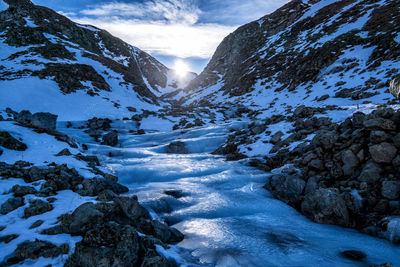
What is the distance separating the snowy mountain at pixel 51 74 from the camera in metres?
26.3

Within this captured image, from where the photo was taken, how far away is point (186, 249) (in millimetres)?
5457

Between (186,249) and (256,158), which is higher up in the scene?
(256,158)

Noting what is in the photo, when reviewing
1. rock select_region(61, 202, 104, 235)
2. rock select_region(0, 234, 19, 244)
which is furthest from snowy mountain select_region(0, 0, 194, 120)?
rock select_region(61, 202, 104, 235)

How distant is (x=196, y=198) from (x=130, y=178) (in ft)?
16.7

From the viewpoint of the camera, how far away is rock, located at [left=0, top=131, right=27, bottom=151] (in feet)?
28.6

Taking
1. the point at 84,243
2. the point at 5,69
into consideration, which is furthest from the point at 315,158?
the point at 5,69

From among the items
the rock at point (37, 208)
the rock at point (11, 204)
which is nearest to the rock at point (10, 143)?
the rock at point (11, 204)

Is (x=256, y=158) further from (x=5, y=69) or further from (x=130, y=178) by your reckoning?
(x=5, y=69)

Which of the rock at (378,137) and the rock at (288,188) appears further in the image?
the rock at (288,188)

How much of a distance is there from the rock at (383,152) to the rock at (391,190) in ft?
2.95

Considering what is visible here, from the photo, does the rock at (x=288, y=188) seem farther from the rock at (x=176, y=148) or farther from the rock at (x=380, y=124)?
the rock at (x=176, y=148)

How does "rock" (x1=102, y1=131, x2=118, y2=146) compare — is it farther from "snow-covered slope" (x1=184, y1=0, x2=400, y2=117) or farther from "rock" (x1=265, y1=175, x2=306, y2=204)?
"snow-covered slope" (x1=184, y1=0, x2=400, y2=117)

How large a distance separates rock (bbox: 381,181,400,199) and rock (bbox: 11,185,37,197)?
11371 mm

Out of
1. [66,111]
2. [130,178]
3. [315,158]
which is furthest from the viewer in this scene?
[66,111]
